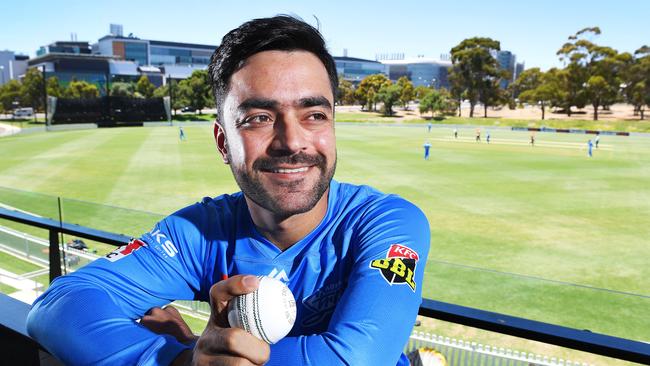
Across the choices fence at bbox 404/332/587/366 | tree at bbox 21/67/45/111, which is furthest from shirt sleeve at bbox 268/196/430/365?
tree at bbox 21/67/45/111

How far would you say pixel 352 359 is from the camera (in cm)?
146

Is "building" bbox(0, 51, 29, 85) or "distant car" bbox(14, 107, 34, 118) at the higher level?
"building" bbox(0, 51, 29, 85)

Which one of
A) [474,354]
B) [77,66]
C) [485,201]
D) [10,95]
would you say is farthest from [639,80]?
[77,66]

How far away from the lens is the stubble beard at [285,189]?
6.03ft

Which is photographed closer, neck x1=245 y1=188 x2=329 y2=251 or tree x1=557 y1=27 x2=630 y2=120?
neck x1=245 y1=188 x2=329 y2=251

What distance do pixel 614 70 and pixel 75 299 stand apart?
274 ft

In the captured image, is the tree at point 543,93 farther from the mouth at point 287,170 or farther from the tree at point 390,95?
the mouth at point 287,170

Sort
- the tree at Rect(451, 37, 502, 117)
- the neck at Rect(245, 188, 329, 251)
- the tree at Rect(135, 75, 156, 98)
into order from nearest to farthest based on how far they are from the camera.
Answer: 1. the neck at Rect(245, 188, 329, 251)
2. the tree at Rect(451, 37, 502, 117)
3. the tree at Rect(135, 75, 156, 98)

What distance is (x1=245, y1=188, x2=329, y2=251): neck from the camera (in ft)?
6.46

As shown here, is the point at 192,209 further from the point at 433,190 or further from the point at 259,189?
the point at 433,190

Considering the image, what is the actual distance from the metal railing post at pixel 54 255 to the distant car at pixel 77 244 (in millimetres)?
396

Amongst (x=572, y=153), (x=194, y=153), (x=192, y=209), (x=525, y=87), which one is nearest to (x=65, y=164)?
(x=194, y=153)

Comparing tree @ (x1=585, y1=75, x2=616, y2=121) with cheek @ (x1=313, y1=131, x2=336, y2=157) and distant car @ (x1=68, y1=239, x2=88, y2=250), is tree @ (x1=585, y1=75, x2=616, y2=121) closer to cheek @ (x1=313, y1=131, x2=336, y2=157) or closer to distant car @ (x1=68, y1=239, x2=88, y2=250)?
distant car @ (x1=68, y1=239, x2=88, y2=250)

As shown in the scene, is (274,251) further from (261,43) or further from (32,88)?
(32,88)
